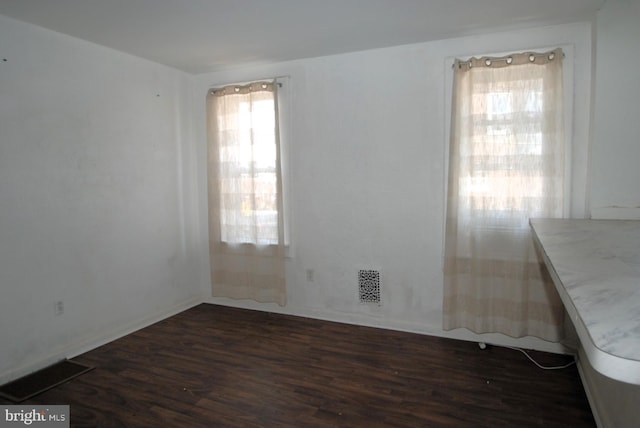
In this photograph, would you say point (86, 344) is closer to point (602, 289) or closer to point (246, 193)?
point (246, 193)

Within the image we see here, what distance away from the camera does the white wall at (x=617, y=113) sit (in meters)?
2.70

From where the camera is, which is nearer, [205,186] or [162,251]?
[162,251]

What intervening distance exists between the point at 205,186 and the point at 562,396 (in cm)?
366

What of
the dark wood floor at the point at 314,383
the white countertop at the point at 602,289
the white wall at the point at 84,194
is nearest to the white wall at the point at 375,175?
the dark wood floor at the point at 314,383

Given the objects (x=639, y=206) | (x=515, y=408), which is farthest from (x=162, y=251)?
(x=639, y=206)

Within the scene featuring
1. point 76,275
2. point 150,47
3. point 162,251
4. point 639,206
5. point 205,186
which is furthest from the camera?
point 205,186

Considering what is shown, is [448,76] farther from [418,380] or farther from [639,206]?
[418,380]

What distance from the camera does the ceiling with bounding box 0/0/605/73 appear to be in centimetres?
262

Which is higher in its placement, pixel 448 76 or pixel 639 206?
pixel 448 76

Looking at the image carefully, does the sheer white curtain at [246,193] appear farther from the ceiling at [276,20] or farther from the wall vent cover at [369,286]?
the wall vent cover at [369,286]

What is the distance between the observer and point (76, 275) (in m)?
3.25

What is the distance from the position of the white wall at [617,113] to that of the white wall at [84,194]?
3.70 metres

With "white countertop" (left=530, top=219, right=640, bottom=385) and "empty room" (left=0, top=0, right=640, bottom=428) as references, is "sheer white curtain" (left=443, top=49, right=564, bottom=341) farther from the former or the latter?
"white countertop" (left=530, top=219, right=640, bottom=385)

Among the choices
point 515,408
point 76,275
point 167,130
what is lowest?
point 515,408
